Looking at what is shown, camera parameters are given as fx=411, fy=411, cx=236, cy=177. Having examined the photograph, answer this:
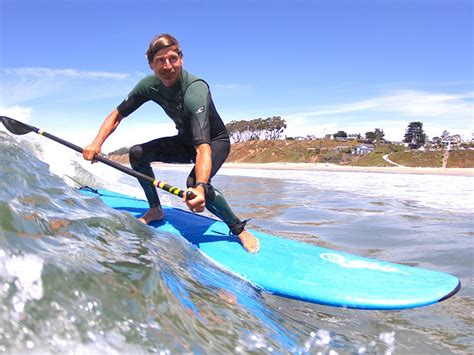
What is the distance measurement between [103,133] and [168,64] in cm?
106

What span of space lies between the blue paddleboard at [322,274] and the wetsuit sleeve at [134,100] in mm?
1189

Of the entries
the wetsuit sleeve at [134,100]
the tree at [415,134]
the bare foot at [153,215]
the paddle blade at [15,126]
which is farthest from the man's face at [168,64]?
the tree at [415,134]

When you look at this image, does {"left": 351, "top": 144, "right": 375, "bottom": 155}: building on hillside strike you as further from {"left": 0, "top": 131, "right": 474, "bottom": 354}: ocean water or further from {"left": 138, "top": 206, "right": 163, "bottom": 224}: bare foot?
{"left": 138, "top": 206, "right": 163, "bottom": 224}: bare foot

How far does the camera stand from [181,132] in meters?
3.95

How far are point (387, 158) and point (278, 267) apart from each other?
1946 inches

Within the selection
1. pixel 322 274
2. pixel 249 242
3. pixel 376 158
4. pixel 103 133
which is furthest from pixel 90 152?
pixel 376 158

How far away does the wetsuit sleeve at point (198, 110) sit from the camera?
328 cm

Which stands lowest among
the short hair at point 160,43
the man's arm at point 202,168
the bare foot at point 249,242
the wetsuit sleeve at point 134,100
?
the bare foot at point 249,242

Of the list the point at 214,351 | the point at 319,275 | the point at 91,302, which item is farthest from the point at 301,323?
the point at 91,302

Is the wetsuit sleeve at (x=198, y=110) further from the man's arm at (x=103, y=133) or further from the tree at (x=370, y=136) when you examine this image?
the tree at (x=370, y=136)

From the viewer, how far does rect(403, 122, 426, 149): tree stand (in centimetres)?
6569

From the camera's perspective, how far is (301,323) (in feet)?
7.88

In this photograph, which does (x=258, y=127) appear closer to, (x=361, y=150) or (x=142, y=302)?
(x=361, y=150)

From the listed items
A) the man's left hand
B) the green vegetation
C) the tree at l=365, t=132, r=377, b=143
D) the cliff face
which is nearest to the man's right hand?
the man's left hand
